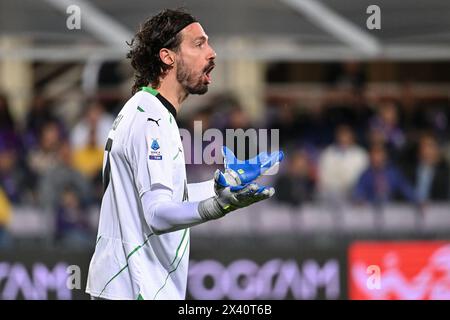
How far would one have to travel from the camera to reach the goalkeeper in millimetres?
4598

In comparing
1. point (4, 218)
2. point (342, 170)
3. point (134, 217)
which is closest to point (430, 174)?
point (342, 170)

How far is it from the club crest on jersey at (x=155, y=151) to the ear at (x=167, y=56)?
0.45 metres

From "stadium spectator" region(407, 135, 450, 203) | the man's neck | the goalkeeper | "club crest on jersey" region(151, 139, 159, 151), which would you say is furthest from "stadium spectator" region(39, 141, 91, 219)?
"club crest on jersey" region(151, 139, 159, 151)

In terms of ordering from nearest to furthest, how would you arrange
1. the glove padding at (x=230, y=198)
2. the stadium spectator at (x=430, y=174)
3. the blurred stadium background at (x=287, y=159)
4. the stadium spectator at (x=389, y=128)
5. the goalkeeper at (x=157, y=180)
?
the glove padding at (x=230, y=198) < the goalkeeper at (x=157, y=180) < the blurred stadium background at (x=287, y=159) < the stadium spectator at (x=430, y=174) < the stadium spectator at (x=389, y=128)

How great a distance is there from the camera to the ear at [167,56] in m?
5.05

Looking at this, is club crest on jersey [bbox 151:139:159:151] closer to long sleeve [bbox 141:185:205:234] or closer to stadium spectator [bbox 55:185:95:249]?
long sleeve [bbox 141:185:205:234]

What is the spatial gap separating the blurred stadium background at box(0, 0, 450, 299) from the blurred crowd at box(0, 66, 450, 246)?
1 centimetres

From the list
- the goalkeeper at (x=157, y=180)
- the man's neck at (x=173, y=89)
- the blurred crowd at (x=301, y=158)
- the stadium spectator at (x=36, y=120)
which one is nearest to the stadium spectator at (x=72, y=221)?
the blurred crowd at (x=301, y=158)

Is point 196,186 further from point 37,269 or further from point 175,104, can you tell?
point 37,269

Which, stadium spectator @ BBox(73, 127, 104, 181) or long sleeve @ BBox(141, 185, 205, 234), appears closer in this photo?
long sleeve @ BBox(141, 185, 205, 234)

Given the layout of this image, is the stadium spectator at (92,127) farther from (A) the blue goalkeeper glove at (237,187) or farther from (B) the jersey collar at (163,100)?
(A) the blue goalkeeper glove at (237,187)

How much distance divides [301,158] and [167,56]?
7.34 meters
